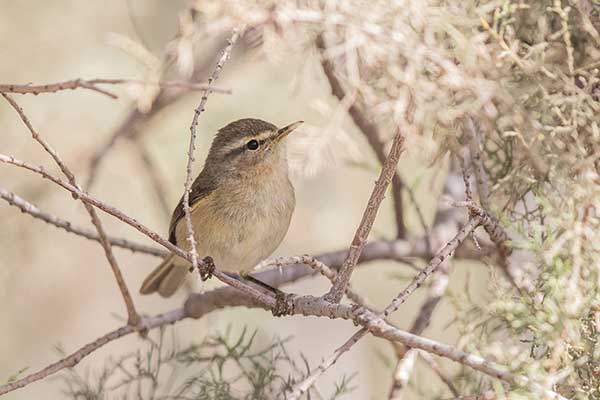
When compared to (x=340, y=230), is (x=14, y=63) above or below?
above

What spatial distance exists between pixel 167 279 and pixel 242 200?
2.40 ft

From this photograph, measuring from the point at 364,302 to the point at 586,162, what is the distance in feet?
3.31

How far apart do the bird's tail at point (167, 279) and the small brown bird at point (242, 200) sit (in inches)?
8.8

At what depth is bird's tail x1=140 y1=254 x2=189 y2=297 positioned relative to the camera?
4.27 meters

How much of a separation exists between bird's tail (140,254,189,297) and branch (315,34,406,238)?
1161mm

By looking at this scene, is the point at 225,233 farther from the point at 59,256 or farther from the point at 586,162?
the point at 59,256

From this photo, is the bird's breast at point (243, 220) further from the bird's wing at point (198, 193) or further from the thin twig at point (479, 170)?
the thin twig at point (479, 170)

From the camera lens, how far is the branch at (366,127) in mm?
2881

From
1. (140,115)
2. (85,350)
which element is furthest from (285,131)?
(85,350)

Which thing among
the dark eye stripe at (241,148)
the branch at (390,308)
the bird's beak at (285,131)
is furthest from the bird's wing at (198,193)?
the branch at (390,308)

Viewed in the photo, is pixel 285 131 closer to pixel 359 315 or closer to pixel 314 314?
pixel 314 314

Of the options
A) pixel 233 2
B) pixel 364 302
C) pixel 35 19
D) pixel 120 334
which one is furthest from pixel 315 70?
pixel 35 19

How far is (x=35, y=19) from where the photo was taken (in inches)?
212

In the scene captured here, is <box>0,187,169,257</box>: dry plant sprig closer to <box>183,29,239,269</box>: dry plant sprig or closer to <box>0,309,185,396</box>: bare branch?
<box>0,309,185,396</box>: bare branch
